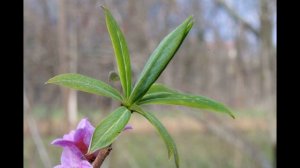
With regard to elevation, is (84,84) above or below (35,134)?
above

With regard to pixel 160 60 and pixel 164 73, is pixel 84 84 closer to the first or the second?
pixel 160 60

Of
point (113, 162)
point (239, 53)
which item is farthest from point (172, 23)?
point (113, 162)

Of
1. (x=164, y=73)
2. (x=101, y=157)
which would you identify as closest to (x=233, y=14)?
(x=164, y=73)

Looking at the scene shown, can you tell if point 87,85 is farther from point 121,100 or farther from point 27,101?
point 27,101

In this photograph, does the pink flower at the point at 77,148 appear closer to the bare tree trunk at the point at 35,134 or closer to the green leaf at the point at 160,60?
the green leaf at the point at 160,60

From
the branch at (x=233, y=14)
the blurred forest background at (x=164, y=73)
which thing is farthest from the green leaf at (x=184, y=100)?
the branch at (x=233, y=14)
